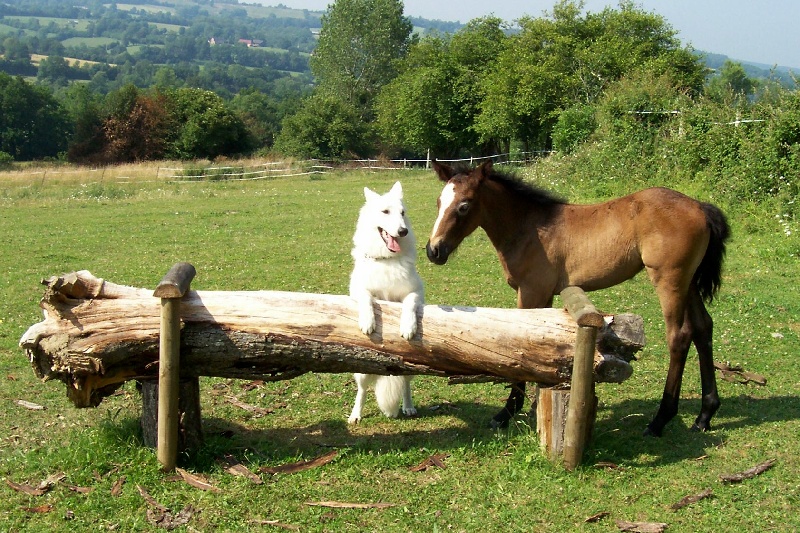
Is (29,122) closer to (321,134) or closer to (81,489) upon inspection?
(321,134)

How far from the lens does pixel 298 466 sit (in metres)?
5.28

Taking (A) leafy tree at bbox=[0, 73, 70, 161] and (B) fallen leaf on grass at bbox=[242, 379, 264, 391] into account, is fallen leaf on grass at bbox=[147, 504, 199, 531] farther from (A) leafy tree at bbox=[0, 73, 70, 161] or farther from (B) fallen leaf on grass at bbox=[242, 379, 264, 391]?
(A) leafy tree at bbox=[0, 73, 70, 161]

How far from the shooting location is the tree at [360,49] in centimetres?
6525

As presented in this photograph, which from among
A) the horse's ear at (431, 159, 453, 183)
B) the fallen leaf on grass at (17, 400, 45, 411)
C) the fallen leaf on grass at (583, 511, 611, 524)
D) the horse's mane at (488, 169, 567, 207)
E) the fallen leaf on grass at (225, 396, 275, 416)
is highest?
the horse's ear at (431, 159, 453, 183)

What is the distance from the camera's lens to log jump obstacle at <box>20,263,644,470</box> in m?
4.97

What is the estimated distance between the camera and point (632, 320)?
5125mm

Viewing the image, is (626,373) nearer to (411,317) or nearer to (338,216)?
(411,317)

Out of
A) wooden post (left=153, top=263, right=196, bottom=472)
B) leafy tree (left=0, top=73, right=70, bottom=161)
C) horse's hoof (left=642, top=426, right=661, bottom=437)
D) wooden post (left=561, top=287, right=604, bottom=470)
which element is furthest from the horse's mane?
leafy tree (left=0, top=73, right=70, bottom=161)

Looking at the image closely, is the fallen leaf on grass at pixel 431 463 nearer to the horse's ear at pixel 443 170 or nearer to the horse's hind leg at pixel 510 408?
the horse's hind leg at pixel 510 408

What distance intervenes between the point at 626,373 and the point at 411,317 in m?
1.69

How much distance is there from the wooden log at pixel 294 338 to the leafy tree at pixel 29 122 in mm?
69997

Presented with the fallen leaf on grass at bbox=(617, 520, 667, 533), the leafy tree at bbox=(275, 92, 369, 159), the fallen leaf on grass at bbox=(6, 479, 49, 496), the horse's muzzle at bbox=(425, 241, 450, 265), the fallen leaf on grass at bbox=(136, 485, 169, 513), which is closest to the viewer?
the fallen leaf on grass at bbox=(617, 520, 667, 533)

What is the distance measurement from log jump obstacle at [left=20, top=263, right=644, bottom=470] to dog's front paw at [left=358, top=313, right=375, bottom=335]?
0.20 feet

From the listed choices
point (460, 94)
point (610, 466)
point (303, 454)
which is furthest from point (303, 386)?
point (460, 94)
